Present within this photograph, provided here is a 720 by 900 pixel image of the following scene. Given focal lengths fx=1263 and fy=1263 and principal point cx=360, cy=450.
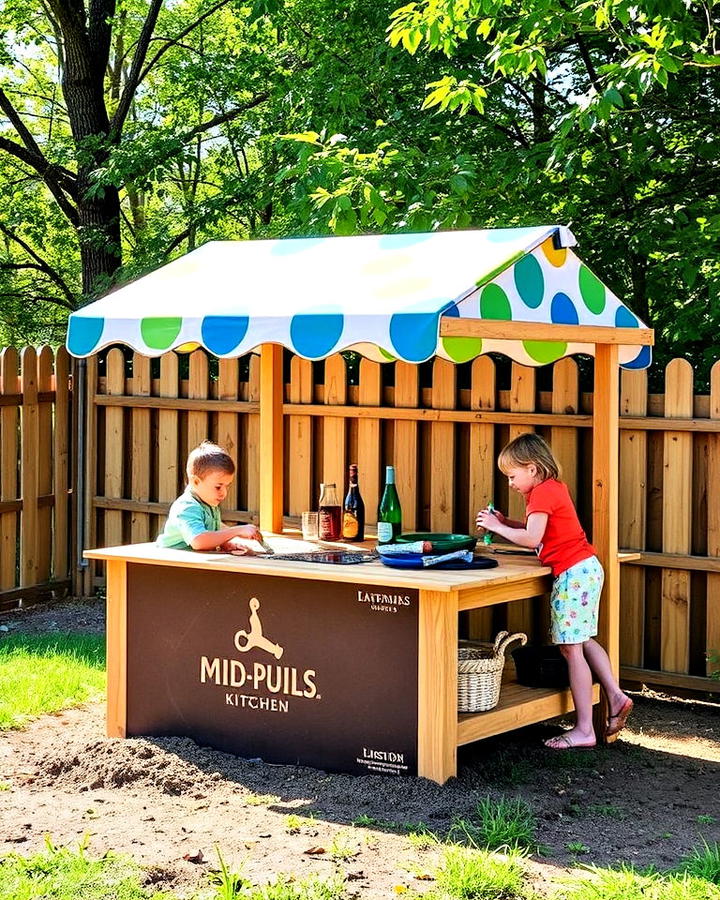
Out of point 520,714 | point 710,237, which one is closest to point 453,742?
point 520,714

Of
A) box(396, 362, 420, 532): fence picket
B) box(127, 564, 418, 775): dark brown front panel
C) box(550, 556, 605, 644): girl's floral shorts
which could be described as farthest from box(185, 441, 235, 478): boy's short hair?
box(396, 362, 420, 532): fence picket

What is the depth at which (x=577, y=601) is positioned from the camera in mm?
6188

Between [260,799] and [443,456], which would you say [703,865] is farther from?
[443,456]

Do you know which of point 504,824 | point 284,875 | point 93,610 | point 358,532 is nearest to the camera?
point 284,875

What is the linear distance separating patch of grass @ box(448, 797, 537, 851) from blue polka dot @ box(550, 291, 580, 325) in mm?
2303

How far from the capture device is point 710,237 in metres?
8.08

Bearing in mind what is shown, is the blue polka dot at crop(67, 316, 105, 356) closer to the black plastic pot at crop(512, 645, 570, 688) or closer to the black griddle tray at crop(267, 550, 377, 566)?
the black griddle tray at crop(267, 550, 377, 566)

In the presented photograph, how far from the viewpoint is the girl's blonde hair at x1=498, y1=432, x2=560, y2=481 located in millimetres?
6188

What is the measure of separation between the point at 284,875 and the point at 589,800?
5.49 ft

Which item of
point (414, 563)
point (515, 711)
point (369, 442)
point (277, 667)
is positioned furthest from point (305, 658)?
point (369, 442)

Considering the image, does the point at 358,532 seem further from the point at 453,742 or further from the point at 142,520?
the point at 142,520

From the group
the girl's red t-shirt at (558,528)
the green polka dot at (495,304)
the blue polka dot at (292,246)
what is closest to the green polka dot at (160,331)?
the blue polka dot at (292,246)

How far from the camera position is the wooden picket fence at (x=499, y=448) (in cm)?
741

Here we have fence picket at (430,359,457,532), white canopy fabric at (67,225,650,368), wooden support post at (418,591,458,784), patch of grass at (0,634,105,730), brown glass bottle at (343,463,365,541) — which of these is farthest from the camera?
→ fence picket at (430,359,457,532)
